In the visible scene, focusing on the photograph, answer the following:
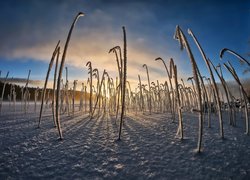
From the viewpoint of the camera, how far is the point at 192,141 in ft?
4.86

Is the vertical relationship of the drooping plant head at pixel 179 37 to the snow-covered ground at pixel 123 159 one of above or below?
above

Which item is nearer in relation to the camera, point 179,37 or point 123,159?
point 123,159

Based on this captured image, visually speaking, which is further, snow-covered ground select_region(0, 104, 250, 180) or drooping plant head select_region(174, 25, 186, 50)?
drooping plant head select_region(174, 25, 186, 50)

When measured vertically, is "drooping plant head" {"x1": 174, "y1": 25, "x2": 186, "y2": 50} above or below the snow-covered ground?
above

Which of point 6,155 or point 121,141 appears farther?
point 121,141

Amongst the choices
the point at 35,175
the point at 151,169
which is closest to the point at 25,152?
the point at 35,175

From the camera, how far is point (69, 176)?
3.00 ft

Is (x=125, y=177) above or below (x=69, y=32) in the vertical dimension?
below

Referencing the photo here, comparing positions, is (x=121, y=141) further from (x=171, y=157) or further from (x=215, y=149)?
(x=215, y=149)

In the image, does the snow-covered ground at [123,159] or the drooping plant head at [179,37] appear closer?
the snow-covered ground at [123,159]

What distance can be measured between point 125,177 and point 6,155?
869mm

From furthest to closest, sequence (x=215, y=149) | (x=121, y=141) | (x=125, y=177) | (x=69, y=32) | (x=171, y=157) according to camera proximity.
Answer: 1. (x=69, y=32)
2. (x=121, y=141)
3. (x=215, y=149)
4. (x=171, y=157)
5. (x=125, y=177)

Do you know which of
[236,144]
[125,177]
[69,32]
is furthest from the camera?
[69,32]

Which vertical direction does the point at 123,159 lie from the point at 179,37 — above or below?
below
